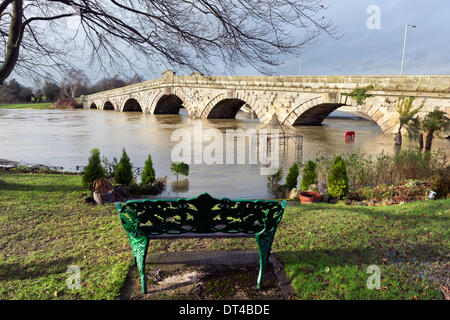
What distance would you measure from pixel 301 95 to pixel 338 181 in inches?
615

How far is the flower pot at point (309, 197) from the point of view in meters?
6.39

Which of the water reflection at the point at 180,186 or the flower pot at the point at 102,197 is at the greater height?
the flower pot at the point at 102,197

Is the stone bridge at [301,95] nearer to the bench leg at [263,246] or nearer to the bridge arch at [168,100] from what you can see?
the bridge arch at [168,100]

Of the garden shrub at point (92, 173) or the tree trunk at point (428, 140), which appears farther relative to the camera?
the tree trunk at point (428, 140)

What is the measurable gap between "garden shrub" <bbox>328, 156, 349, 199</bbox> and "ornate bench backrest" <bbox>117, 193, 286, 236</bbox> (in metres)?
3.97

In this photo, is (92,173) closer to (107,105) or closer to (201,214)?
(201,214)

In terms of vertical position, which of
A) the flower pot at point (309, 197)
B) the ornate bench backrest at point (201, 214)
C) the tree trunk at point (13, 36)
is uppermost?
the tree trunk at point (13, 36)

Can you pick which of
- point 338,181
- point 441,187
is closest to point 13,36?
point 338,181

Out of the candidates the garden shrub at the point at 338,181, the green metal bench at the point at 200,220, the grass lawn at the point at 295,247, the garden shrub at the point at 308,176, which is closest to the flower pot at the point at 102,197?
the grass lawn at the point at 295,247

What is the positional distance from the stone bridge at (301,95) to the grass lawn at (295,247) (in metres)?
3.22

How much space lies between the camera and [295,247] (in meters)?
3.78

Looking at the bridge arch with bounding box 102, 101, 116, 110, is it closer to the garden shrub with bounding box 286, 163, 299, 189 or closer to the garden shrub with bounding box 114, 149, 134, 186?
the garden shrub with bounding box 114, 149, 134, 186
